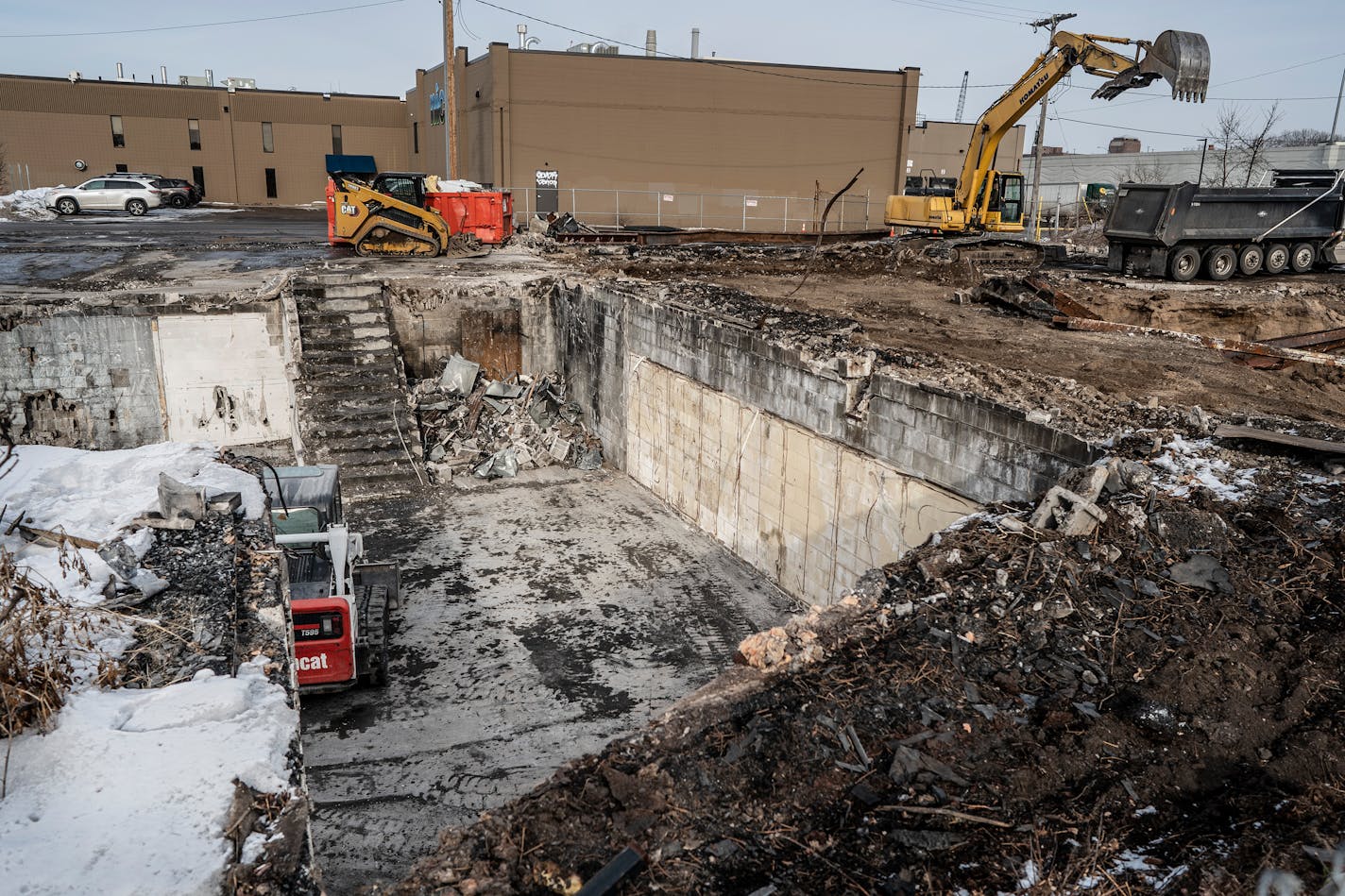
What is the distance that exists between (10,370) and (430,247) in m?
9.27

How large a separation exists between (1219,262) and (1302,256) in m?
2.21

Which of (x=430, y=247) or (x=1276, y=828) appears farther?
(x=430, y=247)

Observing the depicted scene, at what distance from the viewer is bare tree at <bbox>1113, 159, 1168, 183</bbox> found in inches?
1806

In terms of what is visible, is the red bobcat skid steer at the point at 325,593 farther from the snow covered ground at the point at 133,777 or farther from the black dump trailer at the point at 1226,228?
the black dump trailer at the point at 1226,228

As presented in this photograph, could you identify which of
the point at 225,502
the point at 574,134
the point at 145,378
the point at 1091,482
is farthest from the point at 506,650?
the point at 574,134

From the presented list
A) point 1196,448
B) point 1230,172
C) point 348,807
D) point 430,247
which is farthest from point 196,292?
point 1230,172

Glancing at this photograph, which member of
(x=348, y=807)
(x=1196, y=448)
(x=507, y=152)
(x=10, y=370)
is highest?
(x=507, y=152)

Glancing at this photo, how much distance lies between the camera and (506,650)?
10.6 metres

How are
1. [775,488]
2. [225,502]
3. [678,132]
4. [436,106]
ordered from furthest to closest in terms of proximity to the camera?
[436,106] < [678,132] < [775,488] < [225,502]

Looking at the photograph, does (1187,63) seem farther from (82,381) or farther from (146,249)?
(146,249)

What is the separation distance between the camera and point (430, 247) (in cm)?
2223

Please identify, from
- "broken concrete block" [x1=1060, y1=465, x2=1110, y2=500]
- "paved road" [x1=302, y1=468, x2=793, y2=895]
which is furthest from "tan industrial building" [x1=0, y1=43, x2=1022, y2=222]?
"broken concrete block" [x1=1060, y1=465, x2=1110, y2=500]

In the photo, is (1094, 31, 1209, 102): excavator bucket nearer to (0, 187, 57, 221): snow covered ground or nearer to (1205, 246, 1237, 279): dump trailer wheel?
(1205, 246, 1237, 279): dump trailer wheel

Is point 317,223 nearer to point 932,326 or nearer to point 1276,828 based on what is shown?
point 932,326
